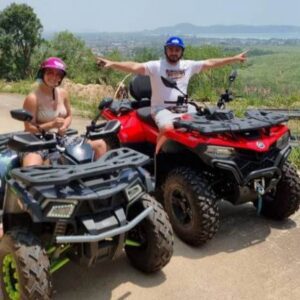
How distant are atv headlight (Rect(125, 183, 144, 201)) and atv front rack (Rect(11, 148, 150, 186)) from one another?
14 cm

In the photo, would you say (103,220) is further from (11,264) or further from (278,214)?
(278,214)

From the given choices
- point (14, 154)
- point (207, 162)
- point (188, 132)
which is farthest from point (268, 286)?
point (14, 154)

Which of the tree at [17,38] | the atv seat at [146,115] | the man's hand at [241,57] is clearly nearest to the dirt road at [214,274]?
the atv seat at [146,115]

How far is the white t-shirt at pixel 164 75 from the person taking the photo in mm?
5059

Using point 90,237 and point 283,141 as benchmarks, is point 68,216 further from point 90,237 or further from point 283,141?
point 283,141

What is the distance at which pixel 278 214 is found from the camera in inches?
181

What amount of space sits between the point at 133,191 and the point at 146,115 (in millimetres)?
1913

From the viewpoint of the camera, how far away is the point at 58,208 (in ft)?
9.25

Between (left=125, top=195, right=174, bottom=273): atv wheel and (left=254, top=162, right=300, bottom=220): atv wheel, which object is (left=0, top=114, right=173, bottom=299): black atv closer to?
(left=125, top=195, right=174, bottom=273): atv wheel

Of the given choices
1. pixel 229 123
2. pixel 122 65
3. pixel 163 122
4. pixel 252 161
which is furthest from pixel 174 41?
pixel 252 161

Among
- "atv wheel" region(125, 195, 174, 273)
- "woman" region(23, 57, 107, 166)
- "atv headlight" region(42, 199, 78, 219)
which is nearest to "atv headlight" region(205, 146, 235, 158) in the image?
"atv wheel" region(125, 195, 174, 273)

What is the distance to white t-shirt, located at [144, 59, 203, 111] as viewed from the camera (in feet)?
16.6

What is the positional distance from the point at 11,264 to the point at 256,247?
6.79ft

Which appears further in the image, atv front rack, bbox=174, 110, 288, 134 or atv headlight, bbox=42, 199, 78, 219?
atv front rack, bbox=174, 110, 288, 134
